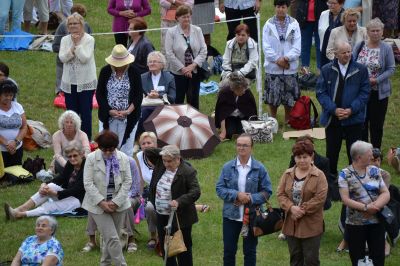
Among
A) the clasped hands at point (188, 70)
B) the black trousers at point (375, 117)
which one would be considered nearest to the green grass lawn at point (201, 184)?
the black trousers at point (375, 117)

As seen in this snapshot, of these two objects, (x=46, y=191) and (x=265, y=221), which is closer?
(x=265, y=221)

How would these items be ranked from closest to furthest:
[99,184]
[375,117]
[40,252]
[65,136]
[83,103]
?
[40,252], [99,184], [65,136], [375,117], [83,103]

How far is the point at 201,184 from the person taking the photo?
15406 millimetres

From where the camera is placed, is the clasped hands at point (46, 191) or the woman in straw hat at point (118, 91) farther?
the woman in straw hat at point (118, 91)

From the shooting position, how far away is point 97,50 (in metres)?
21.8

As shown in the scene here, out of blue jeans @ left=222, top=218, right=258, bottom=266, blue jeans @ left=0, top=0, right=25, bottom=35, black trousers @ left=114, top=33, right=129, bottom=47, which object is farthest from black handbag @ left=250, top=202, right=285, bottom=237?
blue jeans @ left=0, top=0, right=25, bottom=35

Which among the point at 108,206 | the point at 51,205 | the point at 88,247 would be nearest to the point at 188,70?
the point at 51,205

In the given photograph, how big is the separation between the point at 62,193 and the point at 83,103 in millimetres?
3113

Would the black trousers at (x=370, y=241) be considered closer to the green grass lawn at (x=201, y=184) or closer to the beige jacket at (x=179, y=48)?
the green grass lawn at (x=201, y=184)

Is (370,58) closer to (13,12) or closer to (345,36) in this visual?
(345,36)

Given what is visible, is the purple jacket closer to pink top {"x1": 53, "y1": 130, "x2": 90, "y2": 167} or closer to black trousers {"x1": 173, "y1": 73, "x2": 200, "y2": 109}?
black trousers {"x1": 173, "y1": 73, "x2": 200, "y2": 109}

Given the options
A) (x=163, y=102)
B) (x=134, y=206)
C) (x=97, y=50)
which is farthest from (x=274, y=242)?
(x=97, y=50)

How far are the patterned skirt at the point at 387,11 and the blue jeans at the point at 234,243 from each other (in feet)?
30.4

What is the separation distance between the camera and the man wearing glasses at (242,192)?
38.7 ft
